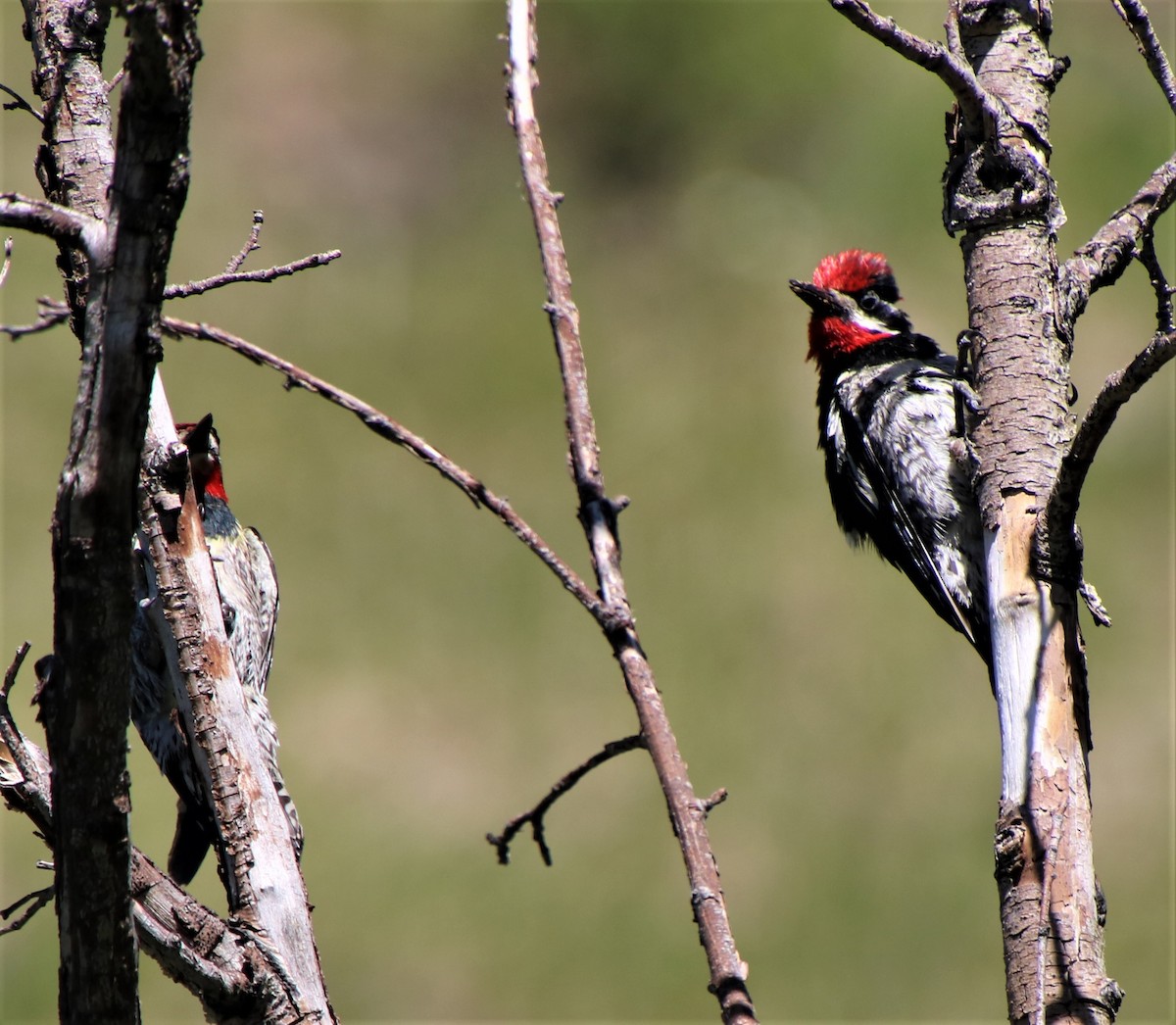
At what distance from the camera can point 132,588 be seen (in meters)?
1.47

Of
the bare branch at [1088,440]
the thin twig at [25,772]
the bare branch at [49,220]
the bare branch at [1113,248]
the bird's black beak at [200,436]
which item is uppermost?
the bird's black beak at [200,436]

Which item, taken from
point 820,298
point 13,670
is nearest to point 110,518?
point 13,670

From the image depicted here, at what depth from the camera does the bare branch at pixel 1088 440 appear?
5.55 ft

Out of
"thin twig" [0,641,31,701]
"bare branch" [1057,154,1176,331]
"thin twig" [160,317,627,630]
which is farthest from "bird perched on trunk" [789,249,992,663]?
"thin twig" [0,641,31,701]

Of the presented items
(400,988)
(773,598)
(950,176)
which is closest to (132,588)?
(950,176)

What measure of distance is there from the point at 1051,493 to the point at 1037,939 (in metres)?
0.67

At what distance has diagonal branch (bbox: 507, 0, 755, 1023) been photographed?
227 cm

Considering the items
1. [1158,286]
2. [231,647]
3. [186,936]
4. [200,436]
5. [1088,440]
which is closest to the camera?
[1088,440]

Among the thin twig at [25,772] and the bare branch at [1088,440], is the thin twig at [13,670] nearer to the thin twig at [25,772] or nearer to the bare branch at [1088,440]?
the thin twig at [25,772]

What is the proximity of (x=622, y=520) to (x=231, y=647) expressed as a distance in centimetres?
1451

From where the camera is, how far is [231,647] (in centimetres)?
265

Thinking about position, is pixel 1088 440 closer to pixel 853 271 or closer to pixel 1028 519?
pixel 1028 519

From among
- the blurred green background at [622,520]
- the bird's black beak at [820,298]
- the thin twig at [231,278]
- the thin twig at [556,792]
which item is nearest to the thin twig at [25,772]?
the thin twig at [231,278]

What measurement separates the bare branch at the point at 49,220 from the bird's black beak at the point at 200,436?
2.41 metres
